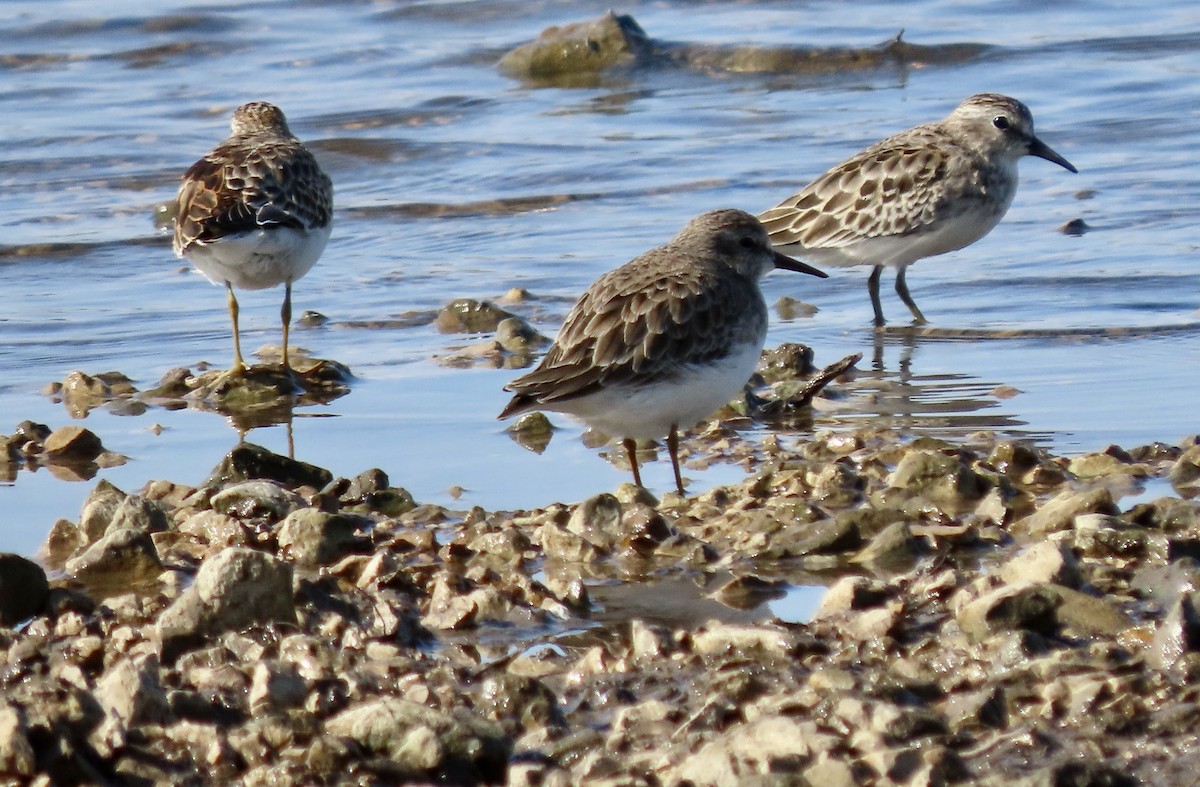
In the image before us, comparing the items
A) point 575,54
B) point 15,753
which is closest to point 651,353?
point 15,753

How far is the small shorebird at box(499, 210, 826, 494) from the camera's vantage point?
5523 mm

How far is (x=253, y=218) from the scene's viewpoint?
309 inches

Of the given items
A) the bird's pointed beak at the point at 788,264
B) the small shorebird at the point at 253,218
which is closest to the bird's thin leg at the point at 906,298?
the bird's pointed beak at the point at 788,264

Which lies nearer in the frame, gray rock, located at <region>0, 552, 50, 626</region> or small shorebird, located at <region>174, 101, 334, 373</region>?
gray rock, located at <region>0, 552, 50, 626</region>

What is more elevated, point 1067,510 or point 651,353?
point 651,353

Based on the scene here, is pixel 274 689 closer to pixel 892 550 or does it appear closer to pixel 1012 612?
pixel 1012 612

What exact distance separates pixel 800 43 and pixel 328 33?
15.8ft

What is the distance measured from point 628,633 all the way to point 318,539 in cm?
103

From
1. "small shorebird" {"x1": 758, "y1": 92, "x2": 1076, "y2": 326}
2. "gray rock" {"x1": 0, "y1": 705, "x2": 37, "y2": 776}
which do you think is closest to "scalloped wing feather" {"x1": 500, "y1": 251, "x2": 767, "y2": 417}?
"gray rock" {"x1": 0, "y1": 705, "x2": 37, "y2": 776}

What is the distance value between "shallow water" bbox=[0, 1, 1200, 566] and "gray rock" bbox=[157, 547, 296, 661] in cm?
143

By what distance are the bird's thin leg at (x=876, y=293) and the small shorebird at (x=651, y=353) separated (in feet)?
10.3

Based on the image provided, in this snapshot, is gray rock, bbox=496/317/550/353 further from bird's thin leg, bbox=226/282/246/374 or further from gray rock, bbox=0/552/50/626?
gray rock, bbox=0/552/50/626

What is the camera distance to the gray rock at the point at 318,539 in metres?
5.01

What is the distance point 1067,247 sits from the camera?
400 inches
